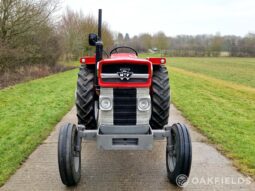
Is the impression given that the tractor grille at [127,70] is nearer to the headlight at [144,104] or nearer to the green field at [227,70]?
the headlight at [144,104]

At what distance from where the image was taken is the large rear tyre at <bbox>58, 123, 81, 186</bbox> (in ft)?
10.8

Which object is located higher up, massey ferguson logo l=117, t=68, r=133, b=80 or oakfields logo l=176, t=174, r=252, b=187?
massey ferguson logo l=117, t=68, r=133, b=80

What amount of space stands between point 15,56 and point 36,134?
512 inches

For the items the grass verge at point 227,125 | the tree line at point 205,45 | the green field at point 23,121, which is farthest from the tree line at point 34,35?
the tree line at point 205,45

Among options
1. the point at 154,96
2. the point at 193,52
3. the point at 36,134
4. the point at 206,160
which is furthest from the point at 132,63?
the point at 193,52

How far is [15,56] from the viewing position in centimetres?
1728

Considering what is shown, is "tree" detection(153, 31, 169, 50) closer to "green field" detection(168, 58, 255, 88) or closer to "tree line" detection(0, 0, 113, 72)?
"green field" detection(168, 58, 255, 88)

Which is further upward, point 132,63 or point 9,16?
point 9,16

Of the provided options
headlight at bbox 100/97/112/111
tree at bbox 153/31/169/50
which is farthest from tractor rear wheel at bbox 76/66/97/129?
tree at bbox 153/31/169/50

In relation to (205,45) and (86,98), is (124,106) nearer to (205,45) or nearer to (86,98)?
(86,98)

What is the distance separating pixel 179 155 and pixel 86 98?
1680 millimetres

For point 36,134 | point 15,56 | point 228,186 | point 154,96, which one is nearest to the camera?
point 228,186

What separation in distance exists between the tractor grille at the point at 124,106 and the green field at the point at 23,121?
5.28 feet

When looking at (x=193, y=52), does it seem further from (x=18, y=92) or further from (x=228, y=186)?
(x=228, y=186)
